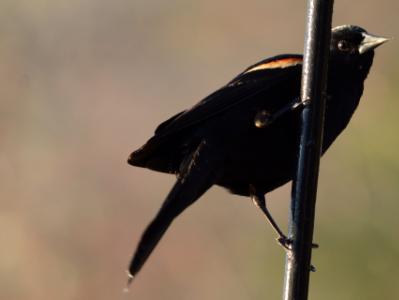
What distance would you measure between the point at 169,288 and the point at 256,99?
4.21 m

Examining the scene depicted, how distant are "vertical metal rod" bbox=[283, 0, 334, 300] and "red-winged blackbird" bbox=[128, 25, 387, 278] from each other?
64 cm

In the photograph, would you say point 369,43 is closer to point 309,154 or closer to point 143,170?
point 309,154

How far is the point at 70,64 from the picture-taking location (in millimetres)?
9898

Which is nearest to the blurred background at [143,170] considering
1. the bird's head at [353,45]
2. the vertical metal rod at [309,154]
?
the bird's head at [353,45]

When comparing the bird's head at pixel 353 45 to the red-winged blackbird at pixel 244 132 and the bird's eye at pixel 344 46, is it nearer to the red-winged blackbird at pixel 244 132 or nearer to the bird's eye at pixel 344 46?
the bird's eye at pixel 344 46

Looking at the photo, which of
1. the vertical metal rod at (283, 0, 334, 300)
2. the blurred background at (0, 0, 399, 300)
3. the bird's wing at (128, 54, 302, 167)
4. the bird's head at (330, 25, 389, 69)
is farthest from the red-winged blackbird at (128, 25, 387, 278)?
the blurred background at (0, 0, 399, 300)

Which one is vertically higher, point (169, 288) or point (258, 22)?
point (258, 22)

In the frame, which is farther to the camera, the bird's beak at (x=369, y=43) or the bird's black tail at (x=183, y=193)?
the bird's beak at (x=369, y=43)

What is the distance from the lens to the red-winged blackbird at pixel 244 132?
4.04 metres

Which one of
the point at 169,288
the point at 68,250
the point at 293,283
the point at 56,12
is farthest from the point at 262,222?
the point at 293,283

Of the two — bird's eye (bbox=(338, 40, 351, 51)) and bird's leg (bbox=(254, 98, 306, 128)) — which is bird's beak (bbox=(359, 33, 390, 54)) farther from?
bird's leg (bbox=(254, 98, 306, 128))

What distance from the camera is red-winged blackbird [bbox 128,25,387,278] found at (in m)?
4.04

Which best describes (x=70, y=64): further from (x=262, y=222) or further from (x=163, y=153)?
(x=163, y=153)

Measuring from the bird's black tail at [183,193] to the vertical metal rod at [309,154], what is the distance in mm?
578
